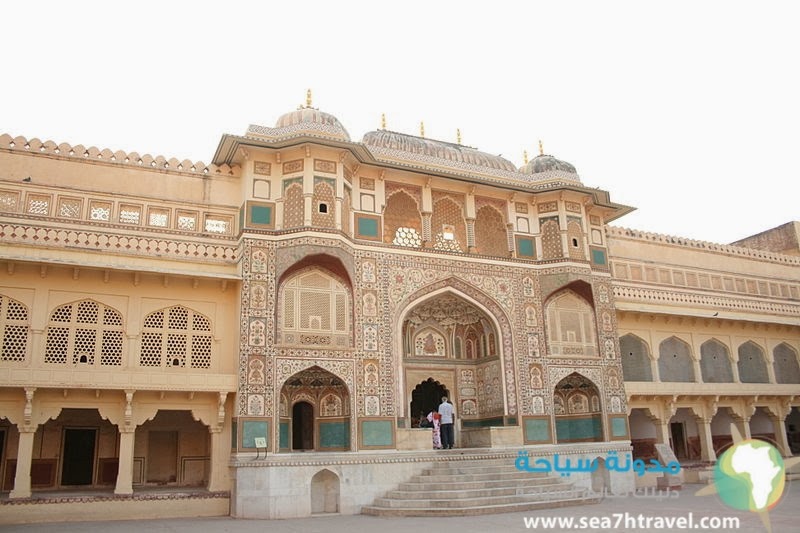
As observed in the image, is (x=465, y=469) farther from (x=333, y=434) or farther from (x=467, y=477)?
(x=333, y=434)

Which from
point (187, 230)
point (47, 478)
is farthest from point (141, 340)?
point (47, 478)

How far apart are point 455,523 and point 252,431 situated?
14.8ft

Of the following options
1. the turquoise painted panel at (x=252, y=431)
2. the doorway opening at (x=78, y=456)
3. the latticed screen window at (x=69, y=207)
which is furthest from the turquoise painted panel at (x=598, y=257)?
the doorway opening at (x=78, y=456)

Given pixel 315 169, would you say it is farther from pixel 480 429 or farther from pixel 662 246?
pixel 662 246

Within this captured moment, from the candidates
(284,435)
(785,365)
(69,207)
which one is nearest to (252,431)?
(284,435)

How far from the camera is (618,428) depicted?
1733 cm

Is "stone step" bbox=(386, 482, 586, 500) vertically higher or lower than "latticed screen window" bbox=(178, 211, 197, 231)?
lower

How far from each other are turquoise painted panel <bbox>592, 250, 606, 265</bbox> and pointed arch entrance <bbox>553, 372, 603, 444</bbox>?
10.5ft

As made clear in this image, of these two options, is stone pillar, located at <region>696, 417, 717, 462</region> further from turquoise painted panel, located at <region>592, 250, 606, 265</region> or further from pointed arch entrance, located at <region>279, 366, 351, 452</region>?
pointed arch entrance, located at <region>279, 366, 351, 452</region>

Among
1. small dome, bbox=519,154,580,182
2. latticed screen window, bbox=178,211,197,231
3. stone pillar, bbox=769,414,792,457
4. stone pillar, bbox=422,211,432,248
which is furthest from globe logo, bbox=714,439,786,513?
latticed screen window, bbox=178,211,197,231

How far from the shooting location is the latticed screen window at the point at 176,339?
14258 millimetres

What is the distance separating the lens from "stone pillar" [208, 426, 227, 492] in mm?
13867

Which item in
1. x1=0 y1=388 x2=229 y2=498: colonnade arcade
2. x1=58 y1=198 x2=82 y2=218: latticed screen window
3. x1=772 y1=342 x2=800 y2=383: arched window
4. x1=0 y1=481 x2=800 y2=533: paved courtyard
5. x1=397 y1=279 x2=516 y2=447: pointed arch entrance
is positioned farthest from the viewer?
x1=772 y1=342 x2=800 y2=383: arched window

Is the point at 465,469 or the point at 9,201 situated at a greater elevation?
the point at 9,201
